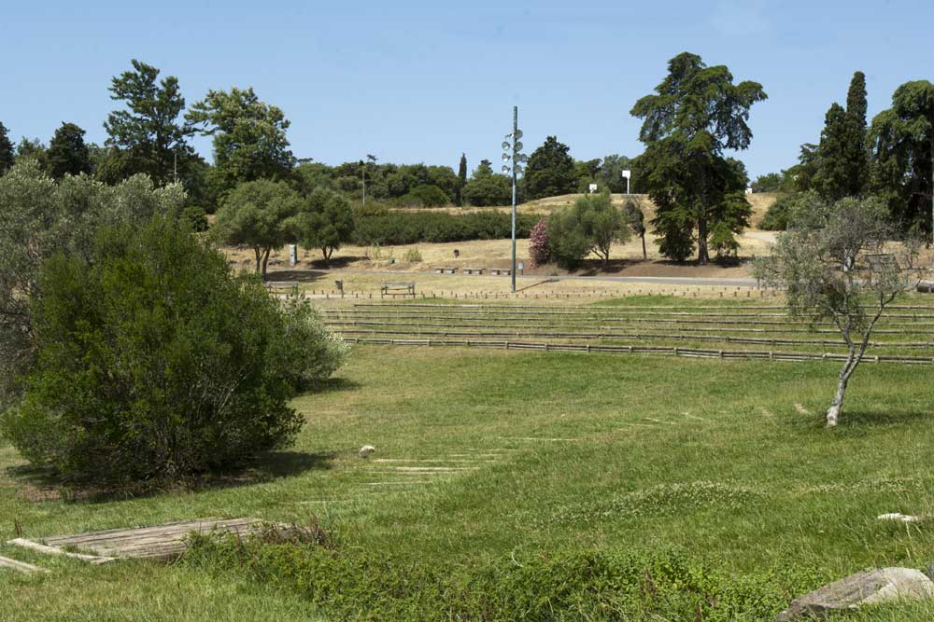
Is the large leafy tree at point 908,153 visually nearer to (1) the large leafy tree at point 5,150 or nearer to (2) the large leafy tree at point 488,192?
(2) the large leafy tree at point 488,192

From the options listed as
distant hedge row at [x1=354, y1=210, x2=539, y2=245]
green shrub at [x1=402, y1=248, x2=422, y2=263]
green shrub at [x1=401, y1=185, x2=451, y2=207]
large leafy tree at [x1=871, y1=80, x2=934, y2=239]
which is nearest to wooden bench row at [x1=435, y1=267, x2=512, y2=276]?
green shrub at [x1=402, y1=248, x2=422, y2=263]

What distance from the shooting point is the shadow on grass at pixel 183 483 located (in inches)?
805

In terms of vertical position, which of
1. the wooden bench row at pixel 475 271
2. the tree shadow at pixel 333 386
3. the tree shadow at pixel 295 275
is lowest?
the tree shadow at pixel 333 386

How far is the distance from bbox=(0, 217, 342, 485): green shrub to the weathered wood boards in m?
7.52

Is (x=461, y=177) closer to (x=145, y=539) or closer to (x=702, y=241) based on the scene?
(x=702, y=241)

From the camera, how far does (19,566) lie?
10867 millimetres

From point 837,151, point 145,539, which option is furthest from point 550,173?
point 145,539

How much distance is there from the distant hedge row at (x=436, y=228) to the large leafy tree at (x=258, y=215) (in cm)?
1806

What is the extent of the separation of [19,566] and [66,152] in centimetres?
10955

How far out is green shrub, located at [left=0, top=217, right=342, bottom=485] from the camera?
65.4 ft

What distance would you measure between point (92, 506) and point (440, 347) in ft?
99.9

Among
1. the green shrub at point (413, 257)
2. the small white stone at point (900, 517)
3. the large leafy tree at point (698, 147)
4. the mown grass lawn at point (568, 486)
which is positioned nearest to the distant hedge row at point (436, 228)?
the green shrub at point (413, 257)

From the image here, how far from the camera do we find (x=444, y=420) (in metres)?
30.0

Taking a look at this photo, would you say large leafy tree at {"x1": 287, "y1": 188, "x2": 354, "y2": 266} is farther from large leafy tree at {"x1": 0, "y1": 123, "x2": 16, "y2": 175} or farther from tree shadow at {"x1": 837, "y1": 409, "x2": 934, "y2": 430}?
tree shadow at {"x1": 837, "y1": 409, "x2": 934, "y2": 430}
